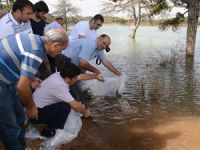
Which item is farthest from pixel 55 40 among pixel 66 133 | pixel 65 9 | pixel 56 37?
pixel 65 9

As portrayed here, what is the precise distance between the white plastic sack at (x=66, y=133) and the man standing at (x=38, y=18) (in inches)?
99.1

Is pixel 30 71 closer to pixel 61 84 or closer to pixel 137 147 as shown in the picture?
pixel 61 84

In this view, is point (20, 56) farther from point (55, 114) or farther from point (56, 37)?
point (55, 114)

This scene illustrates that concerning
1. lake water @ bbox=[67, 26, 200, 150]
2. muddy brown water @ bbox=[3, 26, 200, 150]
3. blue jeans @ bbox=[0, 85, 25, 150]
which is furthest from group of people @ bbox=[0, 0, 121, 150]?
lake water @ bbox=[67, 26, 200, 150]

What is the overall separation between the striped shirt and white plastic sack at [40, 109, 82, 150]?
1481 mm

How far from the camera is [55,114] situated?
15.4ft

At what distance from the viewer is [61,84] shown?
4.43m

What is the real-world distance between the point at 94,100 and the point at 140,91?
1.45 metres

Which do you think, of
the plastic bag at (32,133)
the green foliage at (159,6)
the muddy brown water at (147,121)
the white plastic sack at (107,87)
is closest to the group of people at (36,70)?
the plastic bag at (32,133)

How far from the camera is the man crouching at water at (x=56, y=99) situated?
176 inches

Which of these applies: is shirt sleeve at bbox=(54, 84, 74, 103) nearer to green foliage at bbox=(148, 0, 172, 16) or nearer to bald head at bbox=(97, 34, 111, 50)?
bald head at bbox=(97, 34, 111, 50)

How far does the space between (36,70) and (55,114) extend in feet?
4.84

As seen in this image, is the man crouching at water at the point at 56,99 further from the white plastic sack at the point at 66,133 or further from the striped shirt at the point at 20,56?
the striped shirt at the point at 20,56

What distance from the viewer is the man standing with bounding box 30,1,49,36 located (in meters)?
6.66
